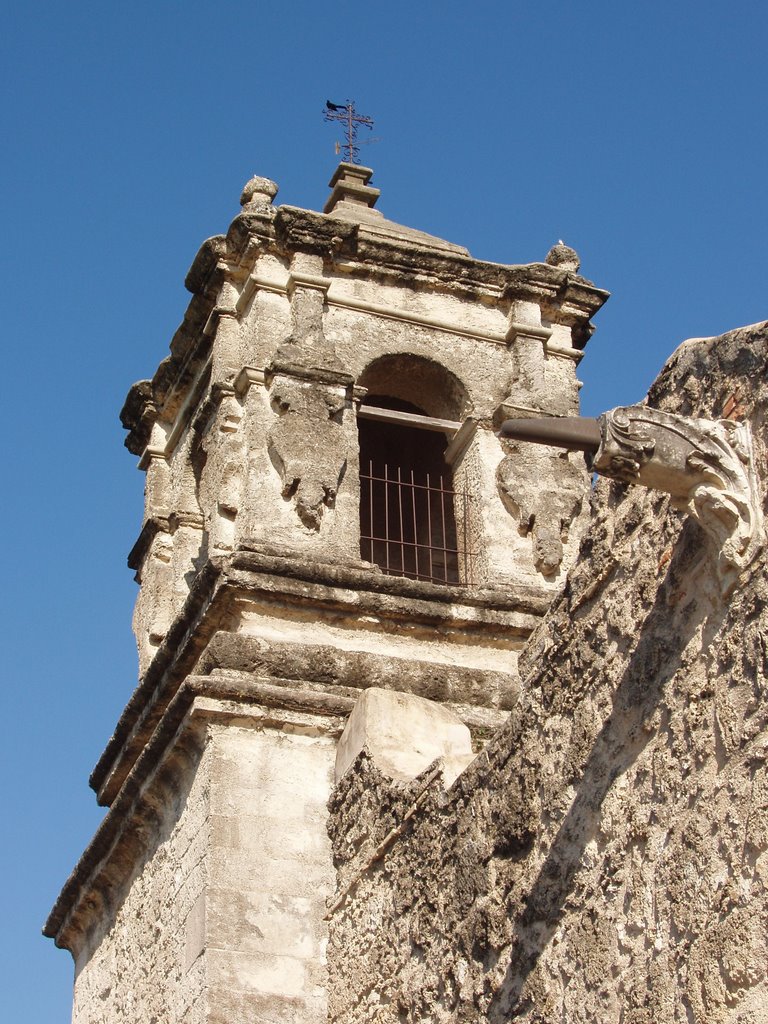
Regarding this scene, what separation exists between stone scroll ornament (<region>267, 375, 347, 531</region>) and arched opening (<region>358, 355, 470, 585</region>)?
369 millimetres

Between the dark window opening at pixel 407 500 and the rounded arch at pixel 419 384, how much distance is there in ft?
0.69

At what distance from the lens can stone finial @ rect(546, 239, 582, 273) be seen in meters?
10.7

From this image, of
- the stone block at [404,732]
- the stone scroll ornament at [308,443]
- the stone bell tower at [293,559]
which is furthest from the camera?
the stone scroll ornament at [308,443]

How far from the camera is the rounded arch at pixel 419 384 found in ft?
32.6

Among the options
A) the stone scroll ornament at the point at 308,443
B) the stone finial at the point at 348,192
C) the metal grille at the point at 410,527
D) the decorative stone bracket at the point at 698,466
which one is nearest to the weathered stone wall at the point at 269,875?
the stone scroll ornament at the point at 308,443

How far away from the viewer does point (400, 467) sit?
445 inches

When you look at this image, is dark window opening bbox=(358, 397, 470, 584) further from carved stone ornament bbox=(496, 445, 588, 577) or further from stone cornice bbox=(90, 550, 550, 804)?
stone cornice bbox=(90, 550, 550, 804)

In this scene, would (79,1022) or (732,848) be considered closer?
(732,848)

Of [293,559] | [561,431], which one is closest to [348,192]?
[293,559]

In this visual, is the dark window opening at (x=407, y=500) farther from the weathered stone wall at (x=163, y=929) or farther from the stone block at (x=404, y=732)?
the stone block at (x=404, y=732)

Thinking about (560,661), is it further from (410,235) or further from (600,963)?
(410,235)

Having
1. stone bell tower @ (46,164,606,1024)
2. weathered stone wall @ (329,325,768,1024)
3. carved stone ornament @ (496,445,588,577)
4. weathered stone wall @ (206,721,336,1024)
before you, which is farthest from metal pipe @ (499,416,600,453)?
carved stone ornament @ (496,445,588,577)

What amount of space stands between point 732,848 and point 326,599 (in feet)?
15.6

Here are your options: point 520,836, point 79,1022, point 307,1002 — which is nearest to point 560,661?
point 520,836
